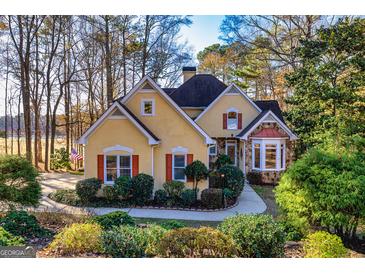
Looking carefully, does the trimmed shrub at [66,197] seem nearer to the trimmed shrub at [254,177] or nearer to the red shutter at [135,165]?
the red shutter at [135,165]

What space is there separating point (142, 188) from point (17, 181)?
2443 millimetres

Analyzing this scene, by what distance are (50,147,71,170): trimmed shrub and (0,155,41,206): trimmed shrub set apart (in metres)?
0.35

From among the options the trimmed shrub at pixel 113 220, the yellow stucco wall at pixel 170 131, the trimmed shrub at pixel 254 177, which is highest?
the yellow stucco wall at pixel 170 131

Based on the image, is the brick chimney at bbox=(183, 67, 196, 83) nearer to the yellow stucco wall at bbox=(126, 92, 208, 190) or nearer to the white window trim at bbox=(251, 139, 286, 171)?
the yellow stucco wall at bbox=(126, 92, 208, 190)

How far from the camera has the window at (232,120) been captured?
798cm

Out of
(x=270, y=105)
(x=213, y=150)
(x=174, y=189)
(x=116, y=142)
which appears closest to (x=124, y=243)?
(x=174, y=189)

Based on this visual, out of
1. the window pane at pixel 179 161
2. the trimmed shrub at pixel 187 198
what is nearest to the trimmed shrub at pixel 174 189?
the trimmed shrub at pixel 187 198

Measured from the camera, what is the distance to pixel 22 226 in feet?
16.6

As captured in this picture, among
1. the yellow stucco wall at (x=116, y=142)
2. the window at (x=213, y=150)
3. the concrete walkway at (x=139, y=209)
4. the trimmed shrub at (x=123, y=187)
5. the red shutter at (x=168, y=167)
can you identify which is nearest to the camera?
the concrete walkway at (x=139, y=209)

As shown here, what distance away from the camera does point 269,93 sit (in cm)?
646

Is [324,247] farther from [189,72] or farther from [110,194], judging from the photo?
[110,194]

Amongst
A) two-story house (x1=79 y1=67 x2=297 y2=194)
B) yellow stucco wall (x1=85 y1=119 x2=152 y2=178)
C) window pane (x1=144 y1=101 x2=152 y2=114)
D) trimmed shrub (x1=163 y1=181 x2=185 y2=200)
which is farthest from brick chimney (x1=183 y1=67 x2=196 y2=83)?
trimmed shrub (x1=163 y1=181 x2=185 y2=200)

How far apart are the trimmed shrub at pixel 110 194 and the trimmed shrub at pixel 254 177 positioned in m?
3.20
